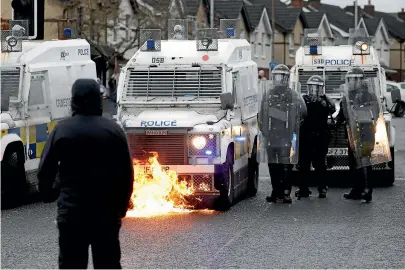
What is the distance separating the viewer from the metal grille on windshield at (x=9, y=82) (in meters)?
18.2

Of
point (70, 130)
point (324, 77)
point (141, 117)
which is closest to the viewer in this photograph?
point (70, 130)

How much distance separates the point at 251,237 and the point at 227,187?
316cm

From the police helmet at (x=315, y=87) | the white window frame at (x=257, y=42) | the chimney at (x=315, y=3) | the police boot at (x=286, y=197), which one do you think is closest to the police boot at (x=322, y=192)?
the police boot at (x=286, y=197)

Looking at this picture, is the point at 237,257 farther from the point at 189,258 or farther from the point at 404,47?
the point at 404,47

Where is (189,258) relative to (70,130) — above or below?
below

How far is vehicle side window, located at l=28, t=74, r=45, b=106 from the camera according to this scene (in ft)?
60.3

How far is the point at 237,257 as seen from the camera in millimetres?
12227

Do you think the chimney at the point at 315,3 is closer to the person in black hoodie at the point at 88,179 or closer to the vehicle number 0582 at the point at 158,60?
the vehicle number 0582 at the point at 158,60

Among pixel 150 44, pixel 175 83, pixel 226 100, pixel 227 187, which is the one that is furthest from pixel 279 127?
pixel 150 44

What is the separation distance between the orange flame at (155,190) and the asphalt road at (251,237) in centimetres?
43

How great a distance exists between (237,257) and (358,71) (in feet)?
25.3

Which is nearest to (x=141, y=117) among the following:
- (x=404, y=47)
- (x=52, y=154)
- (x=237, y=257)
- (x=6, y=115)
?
(x=6, y=115)

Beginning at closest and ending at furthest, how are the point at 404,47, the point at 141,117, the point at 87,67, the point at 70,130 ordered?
the point at 70,130 → the point at 141,117 → the point at 87,67 → the point at 404,47

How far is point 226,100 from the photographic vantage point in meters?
17.3
